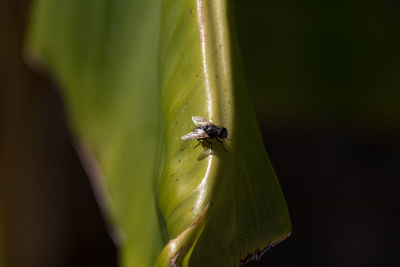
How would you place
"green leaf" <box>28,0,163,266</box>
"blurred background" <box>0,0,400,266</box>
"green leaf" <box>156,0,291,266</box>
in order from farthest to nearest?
"blurred background" <box>0,0,400,266</box> → "green leaf" <box>28,0,163,266</box> → "green leaf" <box>156,0,291,266</box>

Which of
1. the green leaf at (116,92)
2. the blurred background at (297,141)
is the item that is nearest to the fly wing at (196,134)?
the green leaf at (116,92)

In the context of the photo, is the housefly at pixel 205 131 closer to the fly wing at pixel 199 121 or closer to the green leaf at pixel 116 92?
the fly wing at pixel 199 121

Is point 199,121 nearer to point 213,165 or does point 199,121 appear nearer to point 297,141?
point 213,165

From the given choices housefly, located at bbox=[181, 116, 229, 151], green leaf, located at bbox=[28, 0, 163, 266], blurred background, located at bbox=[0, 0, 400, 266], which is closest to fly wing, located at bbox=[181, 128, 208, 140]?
housefly, located at bbox=[181, 116, 229, 151]

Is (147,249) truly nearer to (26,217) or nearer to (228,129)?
(228,129)

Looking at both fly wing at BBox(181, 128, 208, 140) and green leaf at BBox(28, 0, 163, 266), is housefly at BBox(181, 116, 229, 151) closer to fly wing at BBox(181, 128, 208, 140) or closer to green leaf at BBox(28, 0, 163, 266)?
fly wing at BBox(181, 128, 208, 140)

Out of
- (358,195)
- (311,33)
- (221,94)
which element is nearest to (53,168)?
(311,33)
